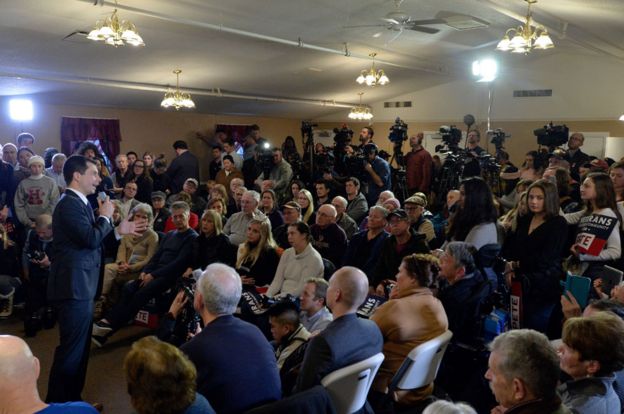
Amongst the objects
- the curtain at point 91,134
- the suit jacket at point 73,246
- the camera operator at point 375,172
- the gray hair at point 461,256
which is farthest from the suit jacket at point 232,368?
the curtain at point 91,134

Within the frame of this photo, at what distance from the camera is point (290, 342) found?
2.59 metres

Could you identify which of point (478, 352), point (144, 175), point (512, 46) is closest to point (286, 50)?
point (144, 175)

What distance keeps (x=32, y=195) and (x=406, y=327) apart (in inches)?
175

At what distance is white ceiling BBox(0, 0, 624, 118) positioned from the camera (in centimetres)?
525

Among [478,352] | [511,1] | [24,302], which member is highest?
[511,1]

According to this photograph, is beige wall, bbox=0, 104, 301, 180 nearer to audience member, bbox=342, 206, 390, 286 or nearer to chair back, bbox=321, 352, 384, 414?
audience member, bbox=342, 206, 390, 286

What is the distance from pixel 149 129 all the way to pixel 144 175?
11.7ft

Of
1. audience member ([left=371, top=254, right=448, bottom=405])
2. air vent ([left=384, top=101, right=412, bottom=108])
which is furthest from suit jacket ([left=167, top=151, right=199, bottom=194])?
air vent ([left=384, top=101, right=412, bottom=108])

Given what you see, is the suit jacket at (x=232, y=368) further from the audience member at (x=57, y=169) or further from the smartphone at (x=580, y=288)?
the audience member at (x=57, y=169)

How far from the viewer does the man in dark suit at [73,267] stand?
2.71m

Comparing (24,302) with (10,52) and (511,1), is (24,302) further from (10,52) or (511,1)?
(511,1)

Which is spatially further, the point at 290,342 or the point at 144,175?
the point at 144,175

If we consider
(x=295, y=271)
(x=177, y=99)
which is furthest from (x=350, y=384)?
(x=177, y=99)

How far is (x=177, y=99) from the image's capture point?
7469mm
